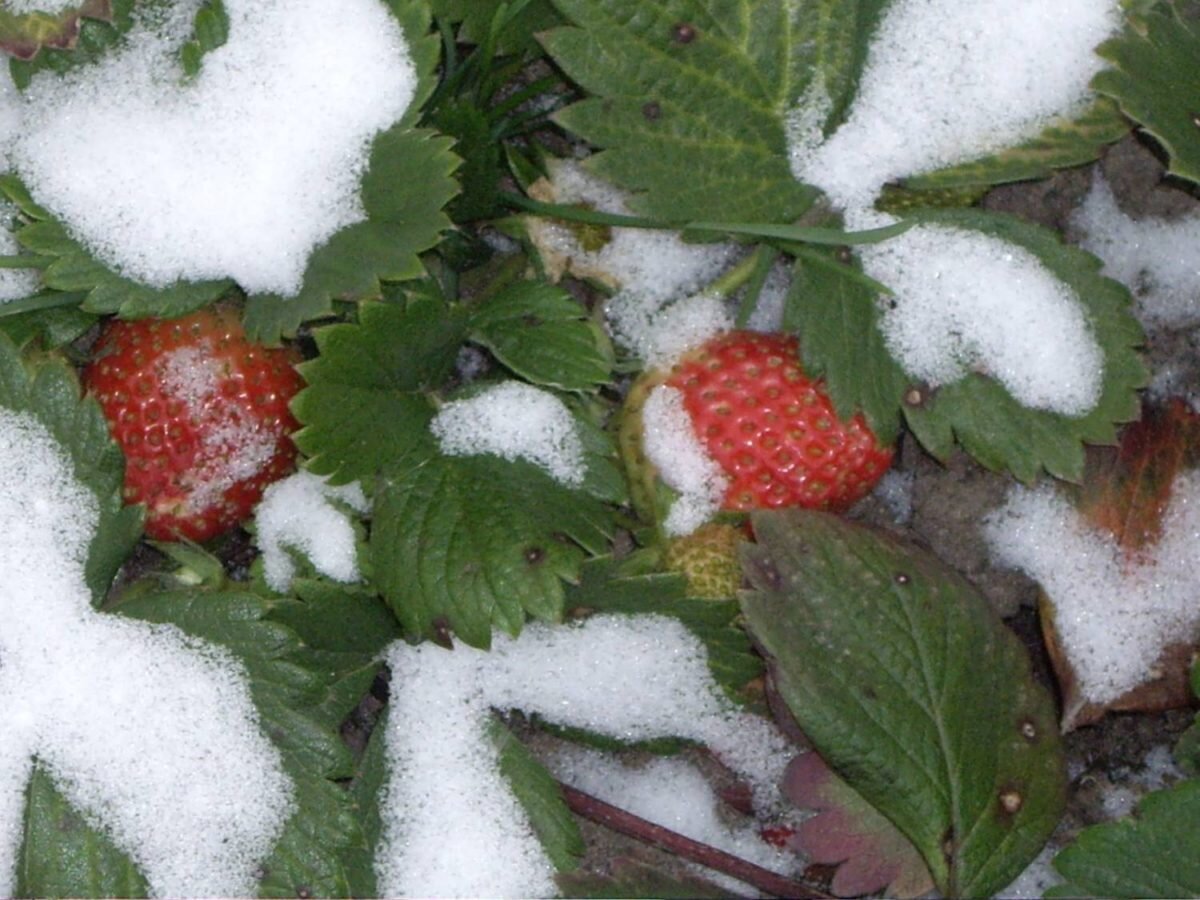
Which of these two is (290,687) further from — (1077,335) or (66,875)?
(1077,335)

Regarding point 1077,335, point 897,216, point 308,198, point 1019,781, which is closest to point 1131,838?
point 1019,781

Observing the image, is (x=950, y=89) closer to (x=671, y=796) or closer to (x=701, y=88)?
(x=701, y=88)

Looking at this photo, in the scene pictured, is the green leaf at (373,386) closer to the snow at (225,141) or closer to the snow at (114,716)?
the snow at (225,141)

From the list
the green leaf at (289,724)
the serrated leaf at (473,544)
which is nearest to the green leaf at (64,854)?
the green leaf at (289,724)

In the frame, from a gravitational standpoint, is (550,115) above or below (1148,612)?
above

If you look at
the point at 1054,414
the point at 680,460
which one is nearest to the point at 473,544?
the point at 680,460

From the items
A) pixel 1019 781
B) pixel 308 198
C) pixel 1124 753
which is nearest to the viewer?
pixel 308 198
